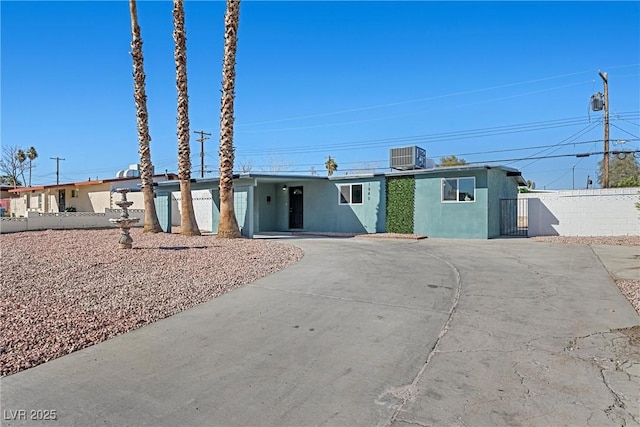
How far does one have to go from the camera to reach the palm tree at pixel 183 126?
14562 mm

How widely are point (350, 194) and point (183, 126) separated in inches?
314

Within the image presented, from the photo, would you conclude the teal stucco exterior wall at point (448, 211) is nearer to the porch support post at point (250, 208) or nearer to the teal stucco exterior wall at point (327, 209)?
the teal stucco exterior wall at point (327, 209)

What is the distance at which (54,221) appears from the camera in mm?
18281

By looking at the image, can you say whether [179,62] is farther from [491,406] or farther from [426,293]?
[491,406]

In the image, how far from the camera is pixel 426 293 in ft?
20.5

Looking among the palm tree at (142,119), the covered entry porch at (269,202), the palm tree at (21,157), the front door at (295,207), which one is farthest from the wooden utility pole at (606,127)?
the palm tree at (21,157)

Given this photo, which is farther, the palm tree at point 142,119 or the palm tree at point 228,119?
the palm tree at point 142,119

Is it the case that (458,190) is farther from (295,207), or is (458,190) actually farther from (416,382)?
(416,382)

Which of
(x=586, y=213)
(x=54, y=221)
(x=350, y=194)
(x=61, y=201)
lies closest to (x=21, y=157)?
(x=61, y=201)

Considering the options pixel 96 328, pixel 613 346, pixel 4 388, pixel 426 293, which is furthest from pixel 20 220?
pixel 613 346

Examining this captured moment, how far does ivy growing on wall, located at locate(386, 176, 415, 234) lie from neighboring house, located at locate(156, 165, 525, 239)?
4 centimetres

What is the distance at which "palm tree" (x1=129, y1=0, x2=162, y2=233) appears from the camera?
51.0 ft

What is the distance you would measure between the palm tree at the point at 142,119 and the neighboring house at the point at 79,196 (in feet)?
29.7

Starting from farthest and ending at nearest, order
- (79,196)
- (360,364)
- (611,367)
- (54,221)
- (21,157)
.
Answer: (21,157)
(79,196)
(54,221)
(360,364)
(611,367)
